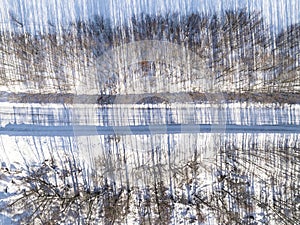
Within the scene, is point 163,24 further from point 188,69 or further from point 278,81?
point 278,81

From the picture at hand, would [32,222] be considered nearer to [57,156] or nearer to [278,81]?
[57,156]

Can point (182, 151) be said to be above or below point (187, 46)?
below

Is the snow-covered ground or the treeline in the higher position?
the treeline

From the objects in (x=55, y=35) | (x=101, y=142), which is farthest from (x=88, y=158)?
(x=55, y=35)

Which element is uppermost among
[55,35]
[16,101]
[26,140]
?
[55,35]

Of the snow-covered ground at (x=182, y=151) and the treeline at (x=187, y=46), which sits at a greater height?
the treeline at (x=187, y=46)

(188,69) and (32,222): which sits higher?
(188,69)

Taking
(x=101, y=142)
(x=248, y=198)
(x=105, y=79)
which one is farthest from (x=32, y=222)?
(x=248, y=198)
